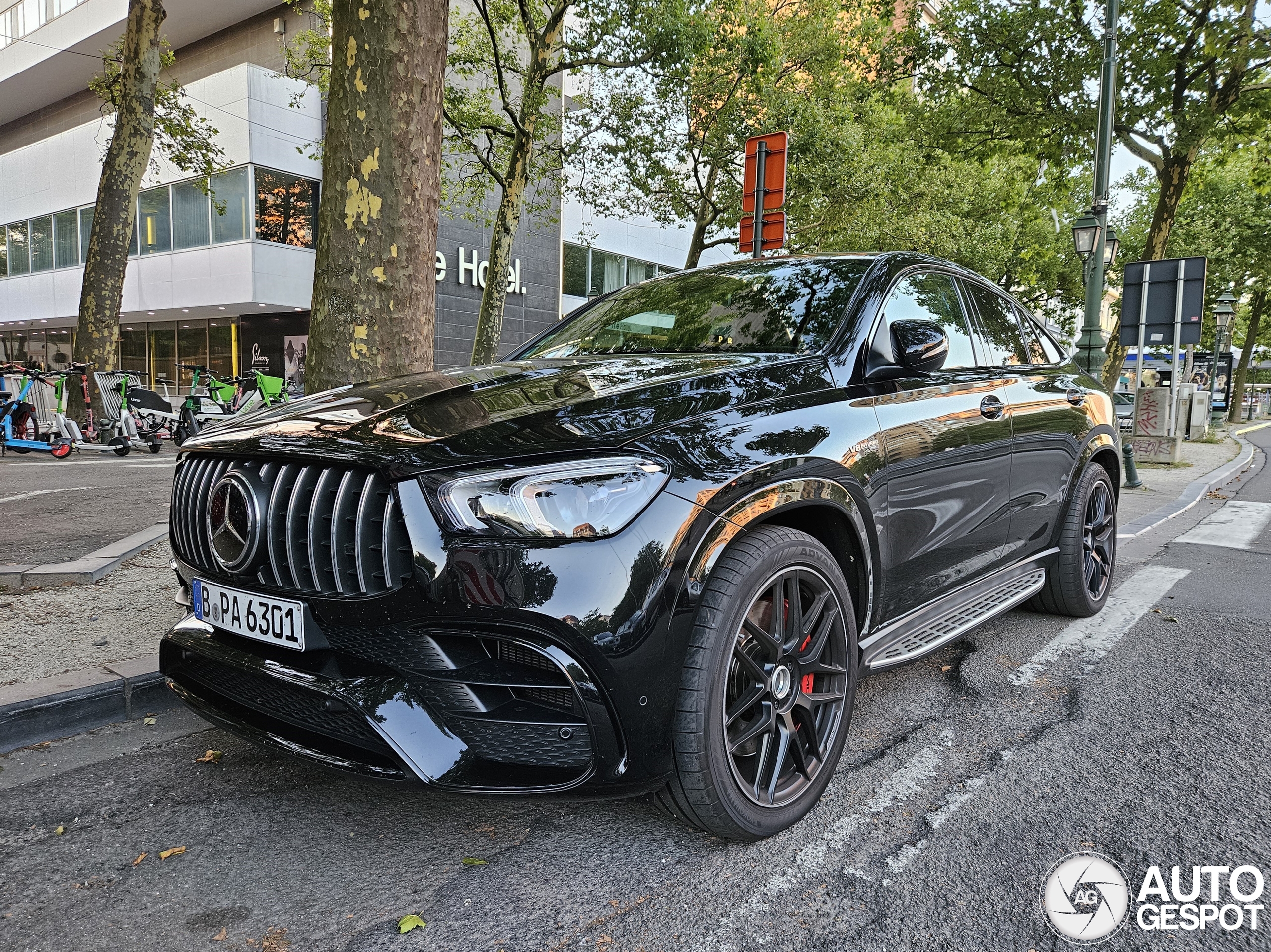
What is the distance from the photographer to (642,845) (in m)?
2.36

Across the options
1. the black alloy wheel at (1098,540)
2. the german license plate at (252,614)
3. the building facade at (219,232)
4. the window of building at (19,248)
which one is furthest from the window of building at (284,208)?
the german license plate at (252,614)

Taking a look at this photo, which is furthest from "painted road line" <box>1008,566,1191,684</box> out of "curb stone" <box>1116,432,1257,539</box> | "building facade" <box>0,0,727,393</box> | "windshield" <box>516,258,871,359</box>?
"building facade" <box>0,0,727,393</box>

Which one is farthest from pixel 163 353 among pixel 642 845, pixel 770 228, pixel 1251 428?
pixel 1251 428

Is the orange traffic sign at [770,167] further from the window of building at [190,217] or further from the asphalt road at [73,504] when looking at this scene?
the window of building at [190,217]

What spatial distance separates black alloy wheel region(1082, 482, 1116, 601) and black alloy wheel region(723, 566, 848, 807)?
2.60m

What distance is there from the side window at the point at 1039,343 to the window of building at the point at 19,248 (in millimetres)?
32323

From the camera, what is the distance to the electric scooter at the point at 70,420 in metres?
12.1

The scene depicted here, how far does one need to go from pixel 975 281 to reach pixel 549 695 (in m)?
2.98

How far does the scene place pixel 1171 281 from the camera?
1245 centimetres

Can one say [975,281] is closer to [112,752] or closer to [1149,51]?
[112,752]

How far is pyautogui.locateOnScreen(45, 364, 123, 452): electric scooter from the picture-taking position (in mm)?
12070

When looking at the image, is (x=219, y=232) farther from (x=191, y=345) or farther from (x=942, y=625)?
(x=942, y=625)

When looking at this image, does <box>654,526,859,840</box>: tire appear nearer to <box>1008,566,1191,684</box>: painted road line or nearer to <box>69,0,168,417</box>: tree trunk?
<box>1008,566,1191,684</box>: painted road line

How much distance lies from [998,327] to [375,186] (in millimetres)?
3111
